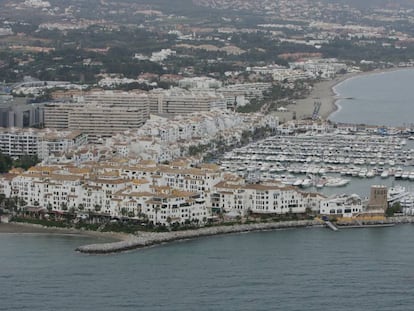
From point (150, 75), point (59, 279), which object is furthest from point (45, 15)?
point (59, 279)

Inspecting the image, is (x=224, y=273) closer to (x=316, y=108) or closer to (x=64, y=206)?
(x=64, y=206)

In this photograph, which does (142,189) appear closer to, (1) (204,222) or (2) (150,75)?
(1) (204,222)

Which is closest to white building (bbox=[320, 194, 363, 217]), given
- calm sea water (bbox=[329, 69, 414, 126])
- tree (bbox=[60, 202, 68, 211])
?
tree (bbox=[60, 202, 68, 211])

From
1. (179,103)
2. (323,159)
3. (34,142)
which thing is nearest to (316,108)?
(179,103)

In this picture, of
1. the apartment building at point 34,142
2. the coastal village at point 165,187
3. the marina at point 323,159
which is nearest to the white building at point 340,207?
the coastal village at point 165,187

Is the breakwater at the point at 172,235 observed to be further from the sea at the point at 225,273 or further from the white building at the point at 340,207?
the white building at the point at 340,207

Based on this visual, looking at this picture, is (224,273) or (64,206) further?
(64,206)

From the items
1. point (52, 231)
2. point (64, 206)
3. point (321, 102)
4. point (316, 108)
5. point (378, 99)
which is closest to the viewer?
point (52, 231)
